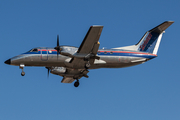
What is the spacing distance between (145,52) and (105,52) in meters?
4.39

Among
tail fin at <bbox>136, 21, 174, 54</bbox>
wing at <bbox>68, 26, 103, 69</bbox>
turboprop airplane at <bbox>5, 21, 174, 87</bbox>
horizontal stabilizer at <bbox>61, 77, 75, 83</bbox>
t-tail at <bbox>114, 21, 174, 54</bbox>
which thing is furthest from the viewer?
horizontal stabilizer at <bbox>61, 77, 75, 83</bbox>

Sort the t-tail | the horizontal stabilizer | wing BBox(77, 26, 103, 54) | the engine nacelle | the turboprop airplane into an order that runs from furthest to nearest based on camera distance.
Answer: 1. the horizontal stabilizer
2. the t-tail
3. the engine nacelle
4. the turboprop airplane
5. wing BBox(77, 26, 103, 54)

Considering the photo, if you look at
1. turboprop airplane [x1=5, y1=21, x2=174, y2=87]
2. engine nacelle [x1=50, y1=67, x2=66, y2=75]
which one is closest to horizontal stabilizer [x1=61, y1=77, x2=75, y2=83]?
turboprop airplane [x1=5, y1=21, x2=174, y2=87]

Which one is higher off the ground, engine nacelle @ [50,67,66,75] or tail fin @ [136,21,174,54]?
tail fin @ [136,21,174,54]

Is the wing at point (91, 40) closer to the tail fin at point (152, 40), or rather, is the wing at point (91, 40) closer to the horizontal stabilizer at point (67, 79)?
the horizontal stabilizer at point (67, 79)

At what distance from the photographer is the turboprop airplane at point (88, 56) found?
2497 centimetres

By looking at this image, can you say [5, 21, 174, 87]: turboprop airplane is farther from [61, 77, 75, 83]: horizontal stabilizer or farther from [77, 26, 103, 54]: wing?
[61, 77, 75, 83]: horizontal stabilizer

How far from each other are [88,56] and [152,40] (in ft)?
26.3

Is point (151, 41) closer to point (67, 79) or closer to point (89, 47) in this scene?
point (89, 47)

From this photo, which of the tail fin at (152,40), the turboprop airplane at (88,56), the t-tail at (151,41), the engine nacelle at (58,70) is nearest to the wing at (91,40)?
the turboprop airplane at (88,56)

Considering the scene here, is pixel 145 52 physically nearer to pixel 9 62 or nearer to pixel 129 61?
pixel 129 61

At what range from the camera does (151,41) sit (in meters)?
29.4

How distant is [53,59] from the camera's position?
26.1m

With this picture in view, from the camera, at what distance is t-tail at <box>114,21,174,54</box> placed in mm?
28788
